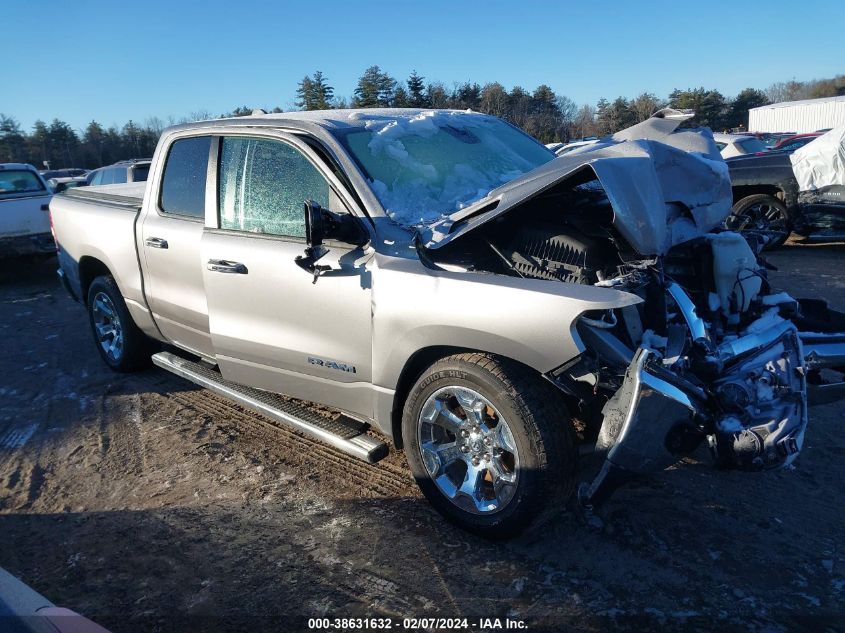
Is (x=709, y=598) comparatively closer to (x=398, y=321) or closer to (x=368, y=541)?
(x=368, y=541)

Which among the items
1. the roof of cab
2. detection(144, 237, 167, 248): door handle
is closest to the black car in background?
the roof of cab

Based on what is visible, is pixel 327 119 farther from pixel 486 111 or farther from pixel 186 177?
pixel 486 111

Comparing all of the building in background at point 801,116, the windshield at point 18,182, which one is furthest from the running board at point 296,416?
the building in background at point 801,116

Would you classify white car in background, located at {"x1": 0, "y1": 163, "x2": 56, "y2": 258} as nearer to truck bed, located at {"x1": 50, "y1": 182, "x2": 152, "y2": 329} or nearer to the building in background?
truck bed, located at {"x1": 50, "y1": 182, "x2": 152, "y2": 329}

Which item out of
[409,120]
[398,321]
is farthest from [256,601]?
[409,120]

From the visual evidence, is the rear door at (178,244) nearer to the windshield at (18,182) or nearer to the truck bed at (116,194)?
the truck bed at (116,194)

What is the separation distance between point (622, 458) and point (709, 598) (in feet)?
2.30

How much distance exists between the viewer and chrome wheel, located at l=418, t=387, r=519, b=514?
286 cm

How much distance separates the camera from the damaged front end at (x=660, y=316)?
253cm

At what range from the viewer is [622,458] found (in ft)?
8.17

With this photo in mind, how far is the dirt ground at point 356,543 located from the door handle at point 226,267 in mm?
1144

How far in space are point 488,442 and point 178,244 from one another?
2541 millimetres

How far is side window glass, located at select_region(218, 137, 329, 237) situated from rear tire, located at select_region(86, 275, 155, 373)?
1814 mm

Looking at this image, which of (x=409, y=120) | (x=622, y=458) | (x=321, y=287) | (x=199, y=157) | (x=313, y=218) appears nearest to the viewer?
(x=622, y=458)
